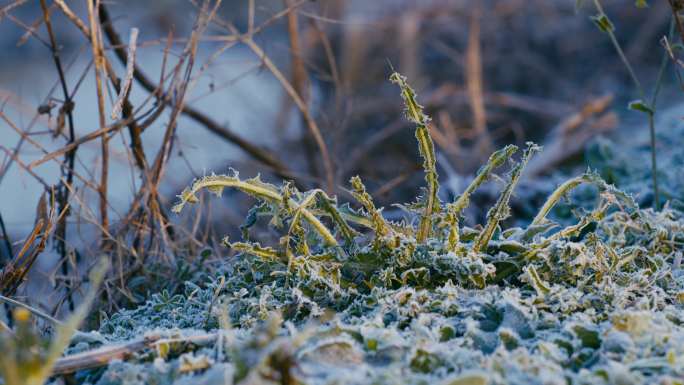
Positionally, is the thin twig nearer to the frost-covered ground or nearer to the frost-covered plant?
the frost-covered ground

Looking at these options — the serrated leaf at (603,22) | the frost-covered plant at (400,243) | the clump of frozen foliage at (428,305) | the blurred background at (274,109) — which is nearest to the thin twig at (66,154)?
the blurred background at (274,109)

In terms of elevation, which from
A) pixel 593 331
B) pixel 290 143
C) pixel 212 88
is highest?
pixel 290 143

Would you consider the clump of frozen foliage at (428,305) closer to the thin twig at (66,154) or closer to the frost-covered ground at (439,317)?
the frost-covered ground at (439,317)

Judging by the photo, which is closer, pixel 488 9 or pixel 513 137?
pixel 513 137

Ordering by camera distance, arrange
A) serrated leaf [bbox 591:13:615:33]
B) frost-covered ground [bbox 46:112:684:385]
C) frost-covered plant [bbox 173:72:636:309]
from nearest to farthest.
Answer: frost-covered ground [bbox 46:112:684:385] → frost-covered plant [bbox 173:72:636:309] → serrated leaf [bbox 591:13:615:33]

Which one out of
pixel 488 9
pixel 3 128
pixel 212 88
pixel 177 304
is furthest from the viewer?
pixel 488 9

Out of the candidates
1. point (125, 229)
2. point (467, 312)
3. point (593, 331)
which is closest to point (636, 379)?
point (593, 331)

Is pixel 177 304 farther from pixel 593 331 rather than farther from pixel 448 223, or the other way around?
pixel 593 331

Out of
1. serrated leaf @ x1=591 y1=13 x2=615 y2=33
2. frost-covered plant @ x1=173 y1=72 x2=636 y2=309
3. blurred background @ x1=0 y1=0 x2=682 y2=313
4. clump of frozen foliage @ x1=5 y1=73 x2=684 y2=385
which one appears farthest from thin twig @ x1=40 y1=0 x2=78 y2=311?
serrated leaf @ x1=591 y1=13 x2=615 y2=33
